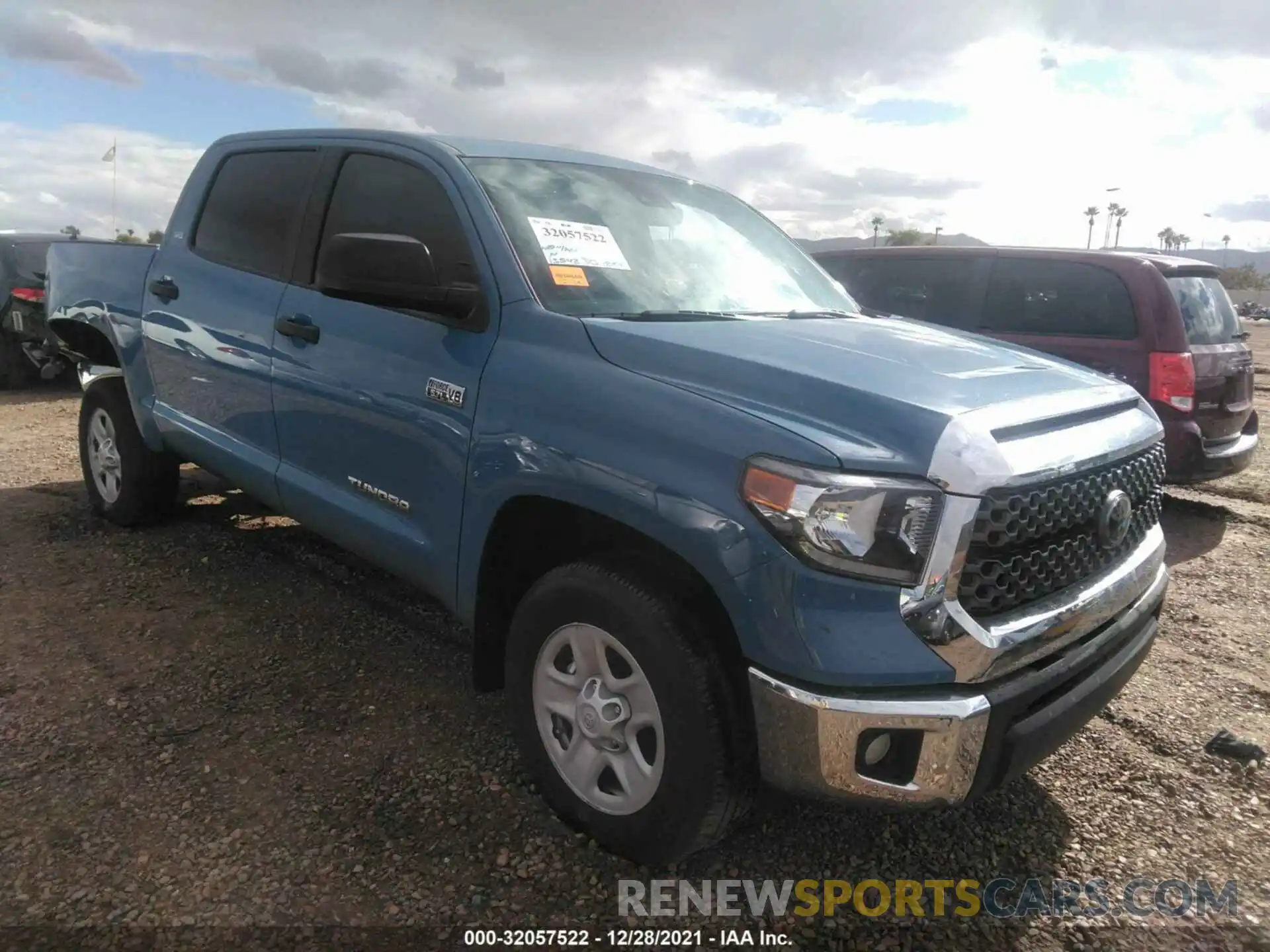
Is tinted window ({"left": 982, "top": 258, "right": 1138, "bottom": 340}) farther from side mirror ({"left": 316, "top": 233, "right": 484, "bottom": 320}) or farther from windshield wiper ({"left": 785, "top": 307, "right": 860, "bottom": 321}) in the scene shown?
side mirror ({"left": 316, "top": 233, "right": 484, "bottom": 320})

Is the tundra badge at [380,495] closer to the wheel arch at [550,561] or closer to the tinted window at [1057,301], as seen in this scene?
the wheel arch at [550,561]

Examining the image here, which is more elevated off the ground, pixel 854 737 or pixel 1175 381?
pixel 1175 381

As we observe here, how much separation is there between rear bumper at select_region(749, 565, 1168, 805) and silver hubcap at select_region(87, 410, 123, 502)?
4.07 metres

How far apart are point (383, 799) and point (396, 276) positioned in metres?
1.51

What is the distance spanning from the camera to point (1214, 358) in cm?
564

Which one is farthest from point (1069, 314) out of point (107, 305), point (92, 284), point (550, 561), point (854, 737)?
point (92, 284)

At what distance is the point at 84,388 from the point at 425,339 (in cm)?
321

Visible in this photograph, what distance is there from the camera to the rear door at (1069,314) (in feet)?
18.6

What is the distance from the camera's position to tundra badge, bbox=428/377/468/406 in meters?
2.64

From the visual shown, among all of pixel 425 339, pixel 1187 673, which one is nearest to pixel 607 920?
pixel 425 339

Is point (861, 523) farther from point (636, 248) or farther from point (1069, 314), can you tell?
point (1069, 314)

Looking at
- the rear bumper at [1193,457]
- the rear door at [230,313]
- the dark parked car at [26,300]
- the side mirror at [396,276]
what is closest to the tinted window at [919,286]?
the rear bumper at [1193,457]

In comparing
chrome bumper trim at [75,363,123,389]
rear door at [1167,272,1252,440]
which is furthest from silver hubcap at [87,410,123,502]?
rear door at [1167,272,1252,440]

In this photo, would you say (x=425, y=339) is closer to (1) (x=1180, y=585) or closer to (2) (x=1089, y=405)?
(2) (x=1089, y=405)
